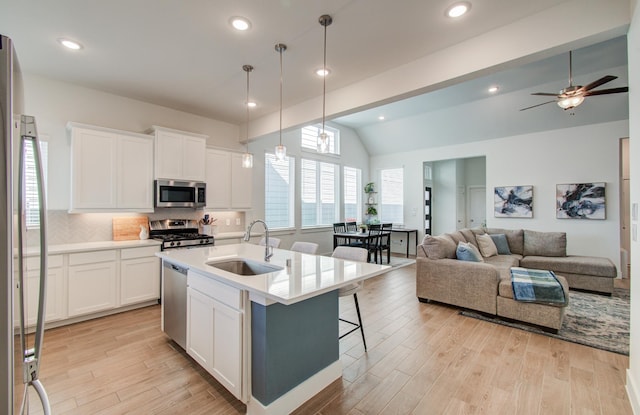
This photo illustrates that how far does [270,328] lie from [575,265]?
5.16 metres

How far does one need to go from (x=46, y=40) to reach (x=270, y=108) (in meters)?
2.64

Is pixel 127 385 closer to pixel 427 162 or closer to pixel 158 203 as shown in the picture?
pixel 158 203

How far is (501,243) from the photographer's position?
18.2ft

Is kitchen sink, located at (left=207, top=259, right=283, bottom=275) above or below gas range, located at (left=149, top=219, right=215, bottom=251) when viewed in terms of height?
below

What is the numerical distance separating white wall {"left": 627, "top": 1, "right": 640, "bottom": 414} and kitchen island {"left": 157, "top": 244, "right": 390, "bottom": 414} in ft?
5.54

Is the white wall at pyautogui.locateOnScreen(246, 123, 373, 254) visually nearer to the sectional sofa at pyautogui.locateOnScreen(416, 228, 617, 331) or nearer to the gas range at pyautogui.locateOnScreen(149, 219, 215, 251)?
the gas range at pyautogui.locateOnScreen(149, 219, 215, 251)

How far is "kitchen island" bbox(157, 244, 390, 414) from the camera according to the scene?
1838 millimetres

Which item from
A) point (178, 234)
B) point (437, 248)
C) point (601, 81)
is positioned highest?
point (601, 81)

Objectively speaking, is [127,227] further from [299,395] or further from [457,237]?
[457,237]

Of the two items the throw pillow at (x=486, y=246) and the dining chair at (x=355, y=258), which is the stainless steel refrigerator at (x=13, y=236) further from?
the throw pillow at (x=486, y=246)

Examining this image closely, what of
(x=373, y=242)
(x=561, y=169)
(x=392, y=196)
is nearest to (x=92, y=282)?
(x=373, y=242)

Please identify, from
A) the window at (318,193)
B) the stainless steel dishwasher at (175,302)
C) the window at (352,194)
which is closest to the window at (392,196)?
the window at (352,194)

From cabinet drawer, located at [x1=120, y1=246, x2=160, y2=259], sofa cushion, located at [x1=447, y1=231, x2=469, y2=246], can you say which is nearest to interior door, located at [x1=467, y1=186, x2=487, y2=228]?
sofa cushion, located at [x1=447, y1=231, x2=469, y2=246]

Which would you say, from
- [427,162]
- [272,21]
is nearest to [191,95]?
[272,21]
